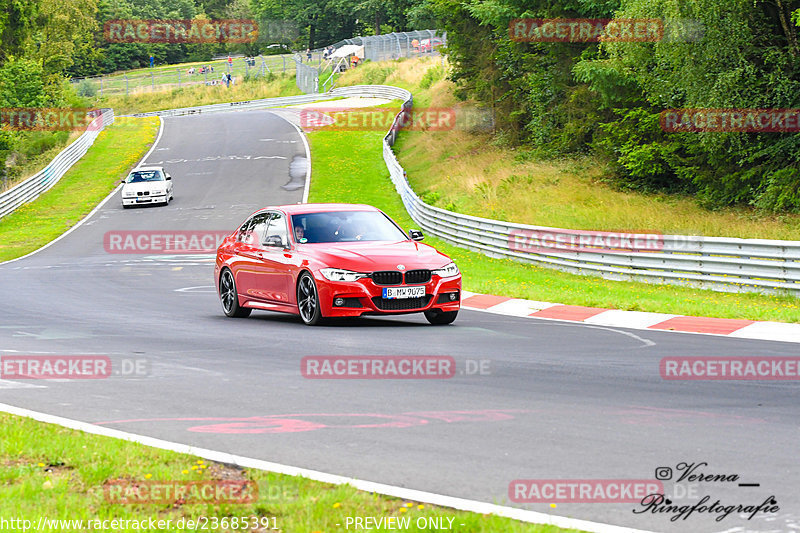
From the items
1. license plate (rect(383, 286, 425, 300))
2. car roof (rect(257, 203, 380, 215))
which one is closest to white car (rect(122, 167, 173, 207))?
car roof (rect(257, 203, 380, 215))

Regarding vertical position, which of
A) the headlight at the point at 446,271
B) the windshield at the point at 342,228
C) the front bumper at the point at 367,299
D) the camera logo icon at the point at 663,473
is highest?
the windshield at the point at 342,228

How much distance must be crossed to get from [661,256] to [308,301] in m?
9.11

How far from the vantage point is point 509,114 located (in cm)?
4959

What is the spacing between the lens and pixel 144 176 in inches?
1683

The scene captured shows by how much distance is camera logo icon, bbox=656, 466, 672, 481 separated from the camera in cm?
579

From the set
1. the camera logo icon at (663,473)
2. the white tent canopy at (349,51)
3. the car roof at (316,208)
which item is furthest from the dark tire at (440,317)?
the white tent canopy at (349,51)

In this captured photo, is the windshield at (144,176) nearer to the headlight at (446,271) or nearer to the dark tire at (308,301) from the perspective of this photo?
the dark tire at (308,301)

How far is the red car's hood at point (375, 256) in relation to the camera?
41.9 ft

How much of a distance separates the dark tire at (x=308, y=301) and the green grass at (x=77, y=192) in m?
20.3

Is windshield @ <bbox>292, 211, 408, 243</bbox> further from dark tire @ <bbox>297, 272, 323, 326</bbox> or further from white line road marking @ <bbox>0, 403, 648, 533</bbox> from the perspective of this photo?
white line road marking @ <bbox>0, 403, 648, 533</bbox>

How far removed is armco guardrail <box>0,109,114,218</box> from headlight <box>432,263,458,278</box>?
105 feet

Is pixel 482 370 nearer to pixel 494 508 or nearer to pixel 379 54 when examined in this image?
pixel 494 508

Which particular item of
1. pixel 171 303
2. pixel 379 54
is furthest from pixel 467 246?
pixel 379 54

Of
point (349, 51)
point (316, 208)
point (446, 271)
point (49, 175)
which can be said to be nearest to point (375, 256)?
point (446, 271)
